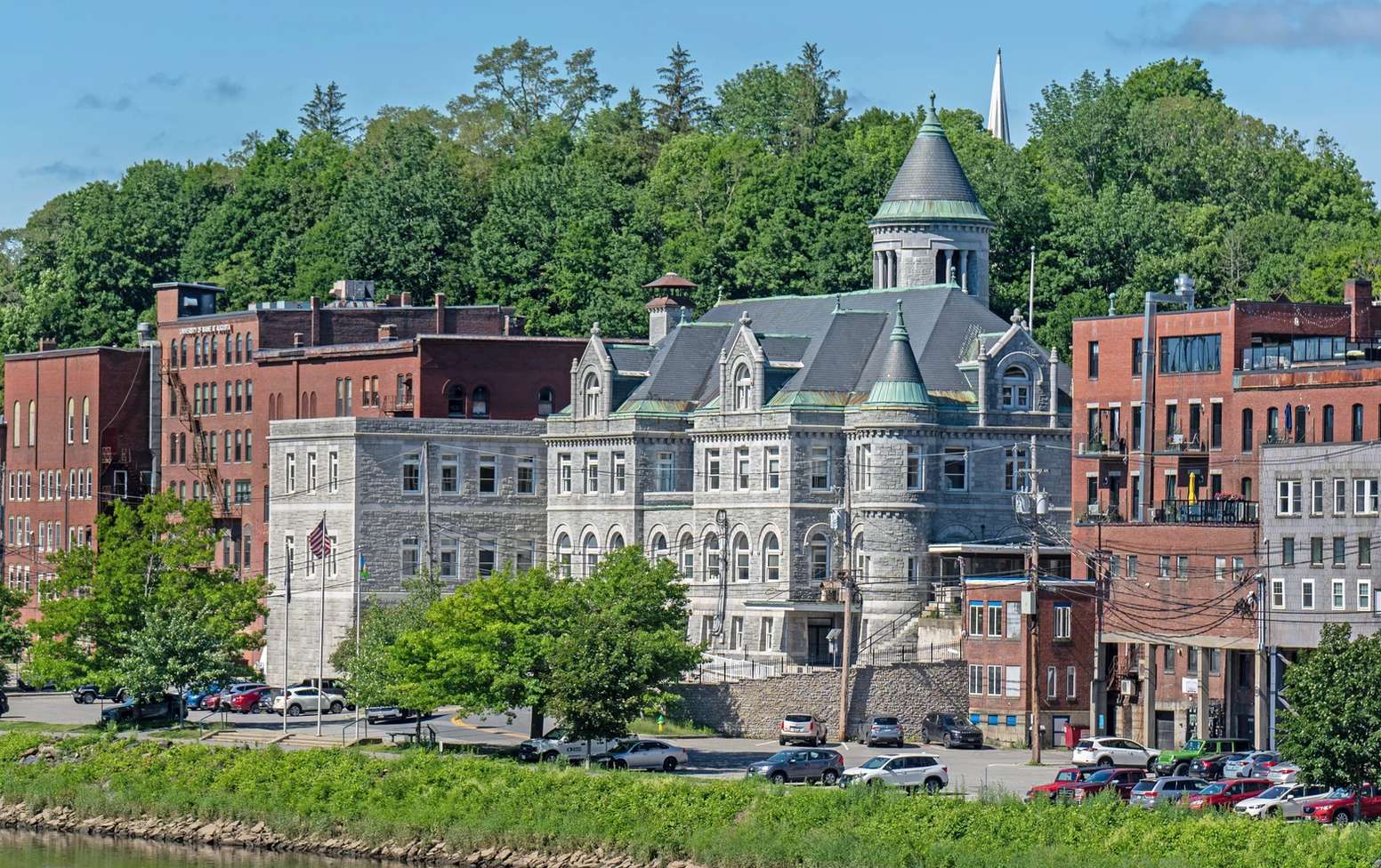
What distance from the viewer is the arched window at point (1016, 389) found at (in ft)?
387

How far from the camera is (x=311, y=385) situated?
138875 mm

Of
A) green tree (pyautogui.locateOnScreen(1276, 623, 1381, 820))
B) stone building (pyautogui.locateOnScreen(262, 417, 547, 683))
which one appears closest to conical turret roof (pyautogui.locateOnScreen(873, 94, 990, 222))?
stone building (pyautogui.locateOnScreen(262, 417, 547, 683))

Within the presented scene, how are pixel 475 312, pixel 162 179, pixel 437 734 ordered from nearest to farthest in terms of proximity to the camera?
1. pixel 437 734
2. pixel 475 312
3. pixel 162 179

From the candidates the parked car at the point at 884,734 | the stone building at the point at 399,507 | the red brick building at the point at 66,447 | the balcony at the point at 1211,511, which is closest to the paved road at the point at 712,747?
the parked car at the point at 884,734

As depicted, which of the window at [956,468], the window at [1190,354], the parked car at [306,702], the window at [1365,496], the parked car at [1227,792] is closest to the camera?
the parked car at [1227,792]

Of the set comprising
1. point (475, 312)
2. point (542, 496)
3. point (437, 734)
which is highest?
point (475, 312)

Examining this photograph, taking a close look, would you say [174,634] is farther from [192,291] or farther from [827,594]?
[192,291]

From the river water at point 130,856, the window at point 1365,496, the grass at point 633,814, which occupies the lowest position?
the river water at point 130,856

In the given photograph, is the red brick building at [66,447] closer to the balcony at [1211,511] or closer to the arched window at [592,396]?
the arched window at [592,396]

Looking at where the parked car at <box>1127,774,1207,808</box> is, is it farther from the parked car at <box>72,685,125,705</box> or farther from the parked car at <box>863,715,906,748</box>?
the parked car at <box>72,685,125,705</box>

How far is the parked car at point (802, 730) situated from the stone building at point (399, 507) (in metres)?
26.1

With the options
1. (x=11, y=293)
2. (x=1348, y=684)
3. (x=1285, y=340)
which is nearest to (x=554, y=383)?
(x=1285, y=340)

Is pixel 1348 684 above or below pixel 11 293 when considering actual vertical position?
below

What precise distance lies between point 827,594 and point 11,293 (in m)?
97.0
